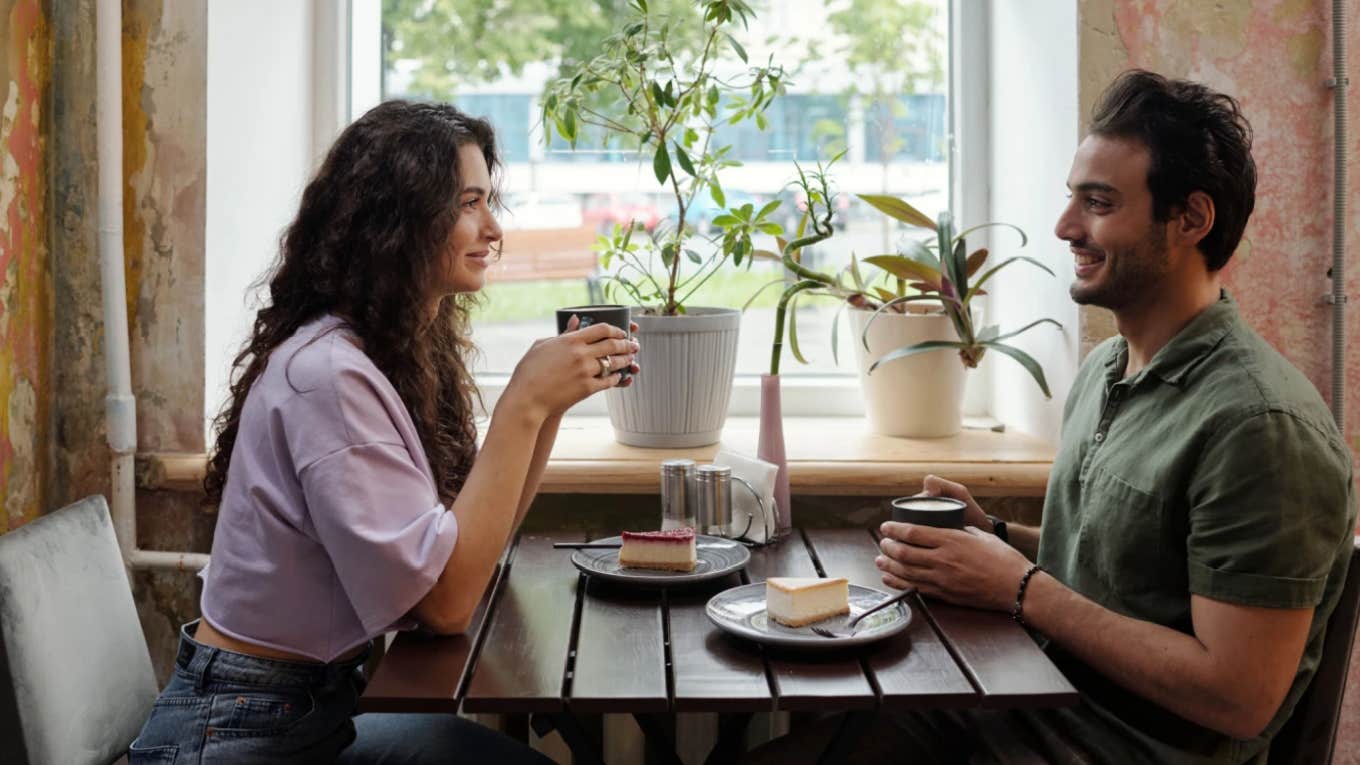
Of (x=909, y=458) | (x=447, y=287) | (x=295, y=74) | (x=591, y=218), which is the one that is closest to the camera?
(x=447, y=287)

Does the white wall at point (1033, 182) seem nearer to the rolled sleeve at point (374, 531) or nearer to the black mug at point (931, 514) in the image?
the black mug at point (931, 514)

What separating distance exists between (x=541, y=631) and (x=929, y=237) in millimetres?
1486

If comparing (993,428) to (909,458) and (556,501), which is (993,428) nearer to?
(909,458)

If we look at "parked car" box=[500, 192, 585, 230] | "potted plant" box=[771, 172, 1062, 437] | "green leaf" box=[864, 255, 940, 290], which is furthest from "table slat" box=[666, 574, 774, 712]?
"parked car" box=[500, 192, 585, 230]

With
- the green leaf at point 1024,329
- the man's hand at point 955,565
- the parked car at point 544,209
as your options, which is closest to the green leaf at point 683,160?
the parked car at point 544,209

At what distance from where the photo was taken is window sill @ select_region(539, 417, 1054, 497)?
88.9 inches

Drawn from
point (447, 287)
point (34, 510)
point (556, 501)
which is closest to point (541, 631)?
point (447, 287)

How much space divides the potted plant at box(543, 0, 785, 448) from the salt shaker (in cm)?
39

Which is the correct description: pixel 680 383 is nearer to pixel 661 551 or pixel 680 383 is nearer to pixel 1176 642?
pixel 661 551

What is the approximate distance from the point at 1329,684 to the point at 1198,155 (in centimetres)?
65

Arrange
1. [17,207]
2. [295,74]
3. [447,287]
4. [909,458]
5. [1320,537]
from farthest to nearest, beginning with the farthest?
[295,74]
[909,458]
[17,207]
[447,287]
[1320,537]

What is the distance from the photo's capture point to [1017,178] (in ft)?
8.50

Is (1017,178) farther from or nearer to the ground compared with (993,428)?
farther from the ground

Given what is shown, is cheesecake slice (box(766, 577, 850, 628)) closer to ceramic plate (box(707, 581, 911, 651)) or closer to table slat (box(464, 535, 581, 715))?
ceramic plate (box(707, 581, 911, 651))
